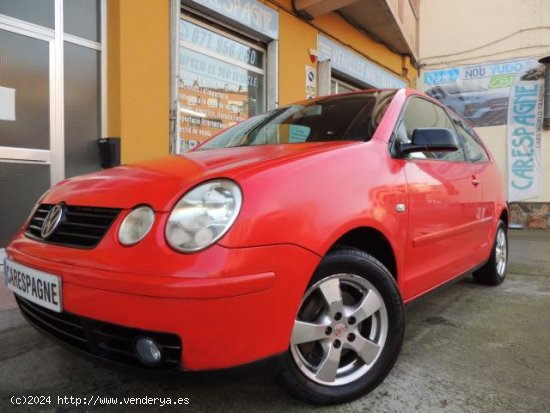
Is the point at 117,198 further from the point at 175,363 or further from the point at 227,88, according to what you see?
the point at 227,88

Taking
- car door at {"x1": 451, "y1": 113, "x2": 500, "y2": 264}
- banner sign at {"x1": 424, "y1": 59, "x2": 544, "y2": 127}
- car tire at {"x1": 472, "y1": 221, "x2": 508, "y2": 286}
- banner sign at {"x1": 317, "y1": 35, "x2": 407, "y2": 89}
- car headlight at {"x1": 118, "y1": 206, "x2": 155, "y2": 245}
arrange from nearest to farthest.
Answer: car headlight at {"x1": 118, "y1": 206, "x2": 155, "y2": 245}, car door at {"x1": 451, "y1": 113, "x2": 500, "y2": 264}, car tire at {"x1": 472, "y1": 221, "x2": 508, "y2": 286}, banner sign at {"x1": 317, "y1": 35, "x2": 407, "y2": 89}, banner sign at {"x1": 424, "y1": 59, "x2": 544, "y2": 127}

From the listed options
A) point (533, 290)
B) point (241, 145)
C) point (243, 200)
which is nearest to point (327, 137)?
point (241, 145)

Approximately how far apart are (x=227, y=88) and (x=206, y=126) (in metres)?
0.76

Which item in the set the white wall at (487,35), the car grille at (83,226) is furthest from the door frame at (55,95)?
the white wall at (487,35)

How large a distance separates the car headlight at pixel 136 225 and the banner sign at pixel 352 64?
6.64 meters

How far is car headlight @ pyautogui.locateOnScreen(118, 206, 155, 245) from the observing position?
1562 mm

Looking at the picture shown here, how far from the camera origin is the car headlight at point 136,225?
1.56 meters

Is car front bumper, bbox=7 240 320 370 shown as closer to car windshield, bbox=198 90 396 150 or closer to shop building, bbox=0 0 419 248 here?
car windshield, bbox=198 90 396 150

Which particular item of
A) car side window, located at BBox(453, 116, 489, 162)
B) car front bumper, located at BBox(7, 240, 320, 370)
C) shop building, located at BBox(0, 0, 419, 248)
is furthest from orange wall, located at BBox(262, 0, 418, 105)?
car front bumper, located at BBox(7, 240, 320, 370)

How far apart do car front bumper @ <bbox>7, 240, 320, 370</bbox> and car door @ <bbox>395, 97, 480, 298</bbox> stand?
37.1 inches

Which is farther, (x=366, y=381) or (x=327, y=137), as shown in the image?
(x=327, y=137)

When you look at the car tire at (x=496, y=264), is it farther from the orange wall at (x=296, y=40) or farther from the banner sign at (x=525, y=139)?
the banner sign at (x=525, y=139)

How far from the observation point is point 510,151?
11523 mm

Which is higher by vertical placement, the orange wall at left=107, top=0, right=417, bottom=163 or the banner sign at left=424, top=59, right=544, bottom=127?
the banner sign at left=424, top=59, right=544, bottom=127
